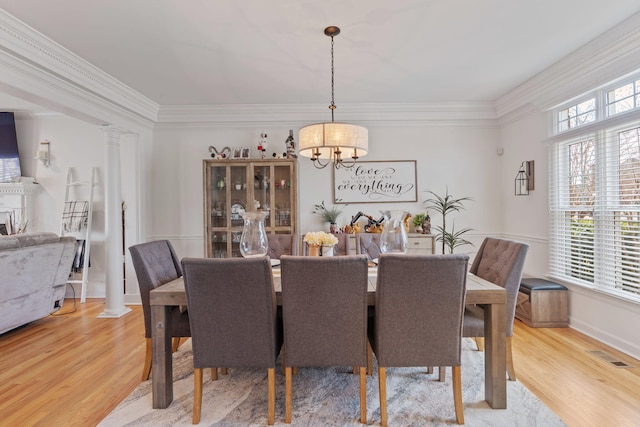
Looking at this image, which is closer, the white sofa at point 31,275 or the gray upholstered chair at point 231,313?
the gray upholstered chair at point 231,313

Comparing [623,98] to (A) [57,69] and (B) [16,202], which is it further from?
(B) [16,202]

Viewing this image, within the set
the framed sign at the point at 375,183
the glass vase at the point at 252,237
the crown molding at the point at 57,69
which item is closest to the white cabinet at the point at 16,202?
the crown molding at the point at 57,69

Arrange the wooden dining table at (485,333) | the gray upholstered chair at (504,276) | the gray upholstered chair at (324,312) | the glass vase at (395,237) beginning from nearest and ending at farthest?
the gray upholstered chair at (324,312) < the wooden dining table at (485,333) < the gray upholstered chair at (504,276) < the glass vase at (395,237)

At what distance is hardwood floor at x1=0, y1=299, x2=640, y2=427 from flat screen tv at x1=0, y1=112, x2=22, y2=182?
85.4 inches

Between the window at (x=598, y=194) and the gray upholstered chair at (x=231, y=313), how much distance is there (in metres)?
2.80

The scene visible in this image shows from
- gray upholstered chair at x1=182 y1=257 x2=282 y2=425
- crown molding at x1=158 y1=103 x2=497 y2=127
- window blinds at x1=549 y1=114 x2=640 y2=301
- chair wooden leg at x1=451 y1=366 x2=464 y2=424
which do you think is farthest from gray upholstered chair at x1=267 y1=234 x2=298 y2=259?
window blinds at x1=549 y1=114 x2=640 y2=301

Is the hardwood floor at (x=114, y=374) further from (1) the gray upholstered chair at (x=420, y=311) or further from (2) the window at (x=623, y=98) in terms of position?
(2) the window at (x=623, y=98)

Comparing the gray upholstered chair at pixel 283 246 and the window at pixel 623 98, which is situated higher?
the window at pixel 623 98

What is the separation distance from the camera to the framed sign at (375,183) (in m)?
4.11

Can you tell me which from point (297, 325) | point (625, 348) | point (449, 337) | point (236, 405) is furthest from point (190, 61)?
point (625, 348)

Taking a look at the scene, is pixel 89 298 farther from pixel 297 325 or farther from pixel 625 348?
pixel 625 348

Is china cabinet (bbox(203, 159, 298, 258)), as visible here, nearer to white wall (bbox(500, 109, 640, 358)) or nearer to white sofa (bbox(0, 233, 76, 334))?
white sofa (bbox(0, 233, 76, 334))

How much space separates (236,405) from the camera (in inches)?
75.7

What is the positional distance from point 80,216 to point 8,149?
48.7 inches
